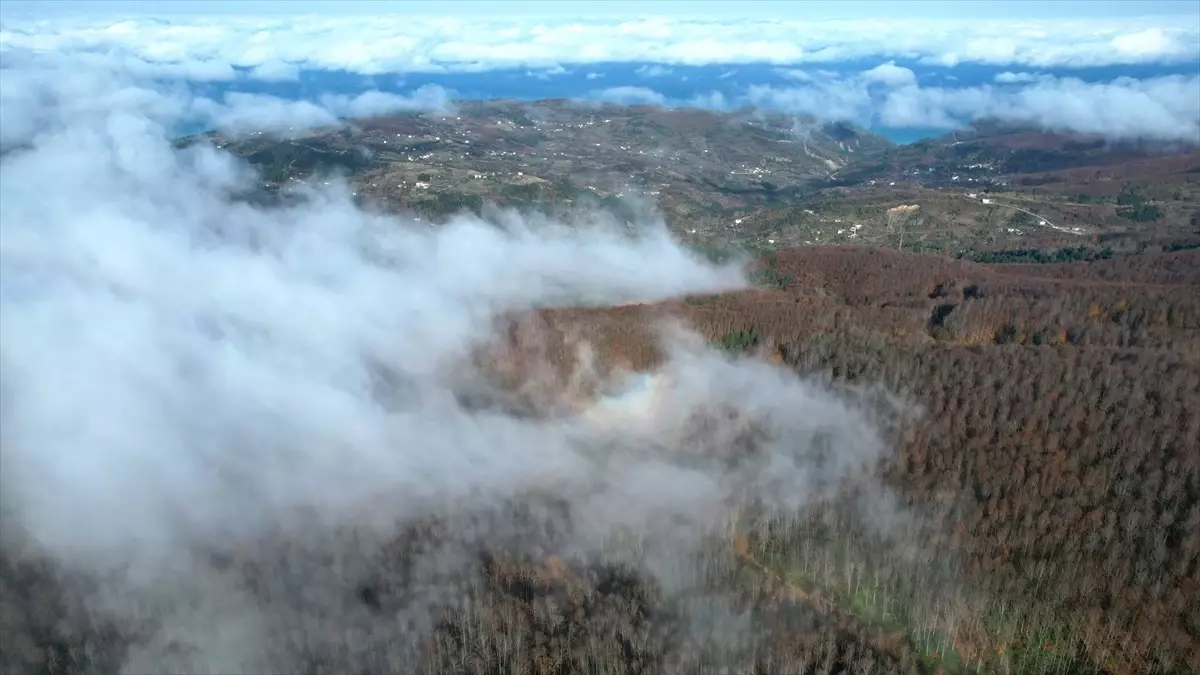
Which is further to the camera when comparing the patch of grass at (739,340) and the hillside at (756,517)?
the patch of grass at (739,340)

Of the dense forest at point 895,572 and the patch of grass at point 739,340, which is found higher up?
the patch of grass at point 739,340

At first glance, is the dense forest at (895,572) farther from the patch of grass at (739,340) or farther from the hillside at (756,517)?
the patch of grass at (739,340)

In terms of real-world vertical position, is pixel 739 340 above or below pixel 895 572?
above

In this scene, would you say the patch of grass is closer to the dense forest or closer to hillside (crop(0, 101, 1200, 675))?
hillside (crop(0, 101, 1200, 675))

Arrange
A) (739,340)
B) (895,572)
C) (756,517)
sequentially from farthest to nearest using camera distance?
(739,340), (756,517), (895,572)

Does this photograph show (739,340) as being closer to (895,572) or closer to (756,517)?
(756,517)

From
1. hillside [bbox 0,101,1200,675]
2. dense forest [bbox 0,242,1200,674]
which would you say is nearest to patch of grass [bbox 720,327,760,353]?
hillside [bbox 0,101,1200,675]

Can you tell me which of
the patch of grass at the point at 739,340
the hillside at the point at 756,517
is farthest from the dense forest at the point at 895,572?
the patch of grass at the point at 739,340

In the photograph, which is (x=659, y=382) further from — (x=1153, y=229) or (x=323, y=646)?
(x=1153, y=229)

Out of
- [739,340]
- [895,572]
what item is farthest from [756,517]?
[739,340]
